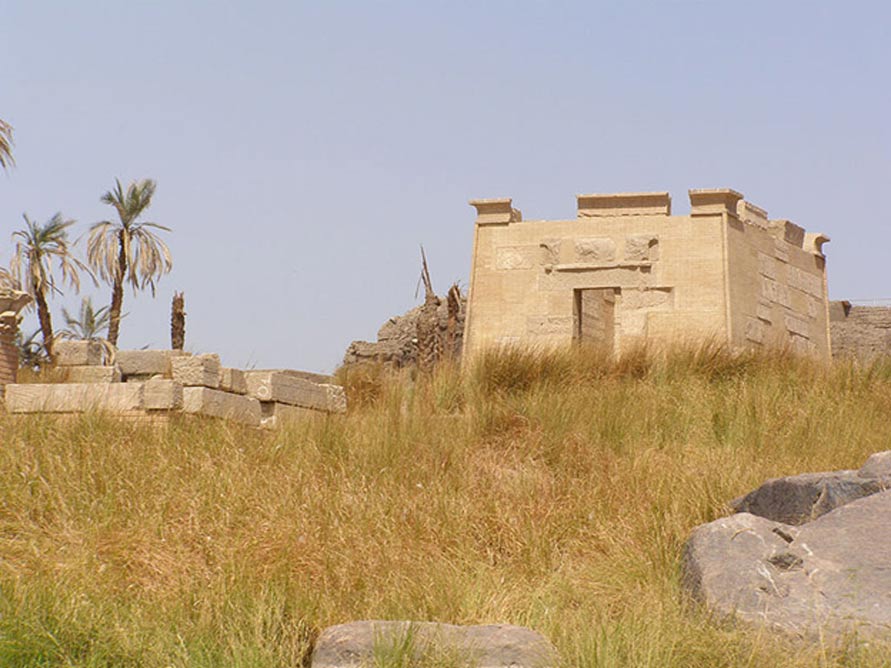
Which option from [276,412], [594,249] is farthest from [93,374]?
[594,249]

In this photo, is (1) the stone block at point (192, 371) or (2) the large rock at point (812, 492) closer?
(2) the large rock at point (812, 492)

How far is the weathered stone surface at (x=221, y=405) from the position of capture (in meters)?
11.1

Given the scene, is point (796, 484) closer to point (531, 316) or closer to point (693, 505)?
point (693, 505)

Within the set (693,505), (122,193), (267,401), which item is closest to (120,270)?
(122,193)

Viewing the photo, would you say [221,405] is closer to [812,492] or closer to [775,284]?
[812,492]

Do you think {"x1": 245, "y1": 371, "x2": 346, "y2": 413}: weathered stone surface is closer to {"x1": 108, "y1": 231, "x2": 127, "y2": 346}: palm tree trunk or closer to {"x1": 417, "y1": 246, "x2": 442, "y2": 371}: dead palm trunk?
{"x1": 417, "y1": 246, "x2": 442, "y2": 371}: dead palm trunk

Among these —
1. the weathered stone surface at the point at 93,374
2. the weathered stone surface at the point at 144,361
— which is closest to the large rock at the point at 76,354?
the weathered stone surface at the point at 144,361

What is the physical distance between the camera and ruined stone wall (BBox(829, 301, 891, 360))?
80.3ft

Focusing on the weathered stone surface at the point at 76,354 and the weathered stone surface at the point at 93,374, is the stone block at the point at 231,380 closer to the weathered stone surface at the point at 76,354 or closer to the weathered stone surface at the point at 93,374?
the weathered stone surface at the point at 93,374

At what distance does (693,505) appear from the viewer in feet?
25.5

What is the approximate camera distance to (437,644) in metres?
5.39

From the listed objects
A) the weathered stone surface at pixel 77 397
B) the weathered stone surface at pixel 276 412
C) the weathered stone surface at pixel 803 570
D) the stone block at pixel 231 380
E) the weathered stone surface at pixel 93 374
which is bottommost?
the weathered stone surface at pixel 803 570

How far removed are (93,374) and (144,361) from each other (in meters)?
0.62

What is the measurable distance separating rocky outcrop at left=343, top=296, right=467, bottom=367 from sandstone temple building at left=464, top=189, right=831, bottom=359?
5.88 m
